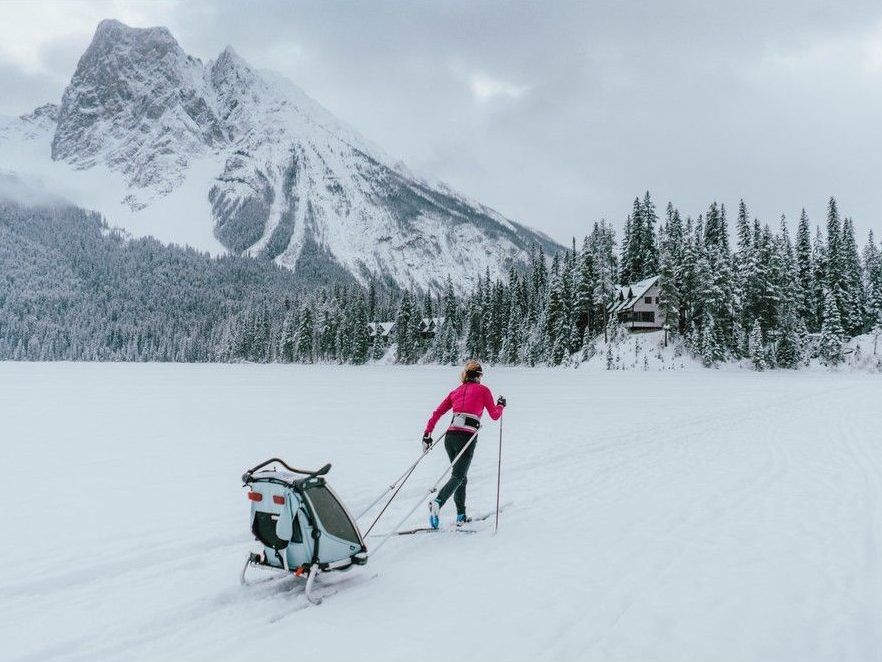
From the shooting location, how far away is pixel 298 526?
248 inches

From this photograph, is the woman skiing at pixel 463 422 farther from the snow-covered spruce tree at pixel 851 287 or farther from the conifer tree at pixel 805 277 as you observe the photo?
the snow-covered spruce tree at pixel 851 287

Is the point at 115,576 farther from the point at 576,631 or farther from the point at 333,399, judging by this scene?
the point at 333,399

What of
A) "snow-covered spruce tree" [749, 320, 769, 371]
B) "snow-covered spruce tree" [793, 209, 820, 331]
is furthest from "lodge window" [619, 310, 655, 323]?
"snow-covered spruce tree" [793, 209, 820, 331]

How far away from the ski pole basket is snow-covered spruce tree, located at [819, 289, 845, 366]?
3267 inches

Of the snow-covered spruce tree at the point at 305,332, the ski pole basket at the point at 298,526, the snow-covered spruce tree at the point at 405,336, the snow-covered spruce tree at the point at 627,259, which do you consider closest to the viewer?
the ski pole basket at the point at 298,526

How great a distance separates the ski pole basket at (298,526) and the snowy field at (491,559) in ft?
1.19

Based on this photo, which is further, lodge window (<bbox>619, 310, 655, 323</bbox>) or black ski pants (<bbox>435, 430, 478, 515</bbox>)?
lodge window (<bbox>619, 310, 655, 323</bbox>)

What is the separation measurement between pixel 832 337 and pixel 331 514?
83648mm

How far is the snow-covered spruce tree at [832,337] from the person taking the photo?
72.9 m

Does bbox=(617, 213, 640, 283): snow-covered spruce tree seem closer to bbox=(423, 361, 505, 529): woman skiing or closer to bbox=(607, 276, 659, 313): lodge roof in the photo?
bbox=(607, 276, 659, 313): lodge roof

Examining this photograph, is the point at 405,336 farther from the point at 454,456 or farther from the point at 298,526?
the point at 298,526

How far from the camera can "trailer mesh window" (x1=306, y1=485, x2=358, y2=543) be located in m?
6.41

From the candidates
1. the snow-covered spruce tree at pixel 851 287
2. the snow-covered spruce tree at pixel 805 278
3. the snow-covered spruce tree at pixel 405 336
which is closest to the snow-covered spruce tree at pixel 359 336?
the snow-covered spruce tree at pixel 405 336

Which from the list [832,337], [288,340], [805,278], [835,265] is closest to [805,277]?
[805,278]
